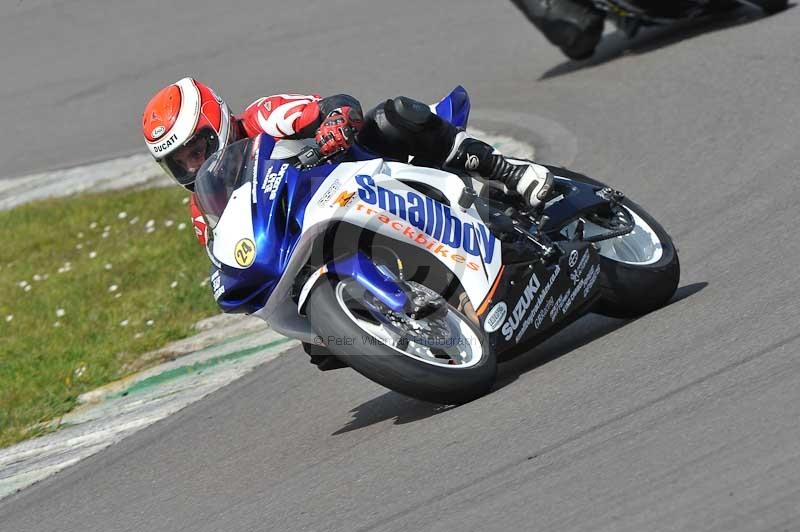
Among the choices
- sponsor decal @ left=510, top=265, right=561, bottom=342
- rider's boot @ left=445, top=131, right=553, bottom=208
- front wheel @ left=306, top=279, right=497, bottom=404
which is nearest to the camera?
front wheel @ left=306, top=279, right=497, bottom=404

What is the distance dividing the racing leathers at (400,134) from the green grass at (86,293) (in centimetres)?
241

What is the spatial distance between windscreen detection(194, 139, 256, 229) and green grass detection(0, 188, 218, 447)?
2472 mm

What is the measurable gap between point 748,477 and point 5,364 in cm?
585

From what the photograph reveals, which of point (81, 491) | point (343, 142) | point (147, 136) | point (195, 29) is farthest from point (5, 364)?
point (195, 29)

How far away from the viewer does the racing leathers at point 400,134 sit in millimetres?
5848

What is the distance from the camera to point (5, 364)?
8.46 m

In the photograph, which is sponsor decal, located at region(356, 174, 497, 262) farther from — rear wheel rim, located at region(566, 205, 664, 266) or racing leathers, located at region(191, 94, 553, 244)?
rear wheel rim, located at region(566, 205, 664, 266)

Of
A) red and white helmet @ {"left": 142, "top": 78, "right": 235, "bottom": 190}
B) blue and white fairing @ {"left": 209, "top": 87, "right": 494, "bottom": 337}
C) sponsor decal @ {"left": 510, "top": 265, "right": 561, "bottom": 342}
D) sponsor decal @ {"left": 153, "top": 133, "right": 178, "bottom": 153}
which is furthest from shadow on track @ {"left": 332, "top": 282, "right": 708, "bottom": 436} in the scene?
sponsor decal @ {"left": 153, "top": 133, "right": 178, "bottom": 153}

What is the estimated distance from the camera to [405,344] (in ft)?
17.2

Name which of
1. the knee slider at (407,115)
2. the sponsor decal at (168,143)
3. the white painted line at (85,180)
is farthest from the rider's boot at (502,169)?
the white painted line at (85,180)

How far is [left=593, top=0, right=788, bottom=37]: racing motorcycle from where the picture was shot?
11.3 metres

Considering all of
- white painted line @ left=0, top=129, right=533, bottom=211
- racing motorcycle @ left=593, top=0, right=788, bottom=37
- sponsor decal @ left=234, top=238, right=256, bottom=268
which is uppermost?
sponsor decal @ left=234, top=238, right=256, bottom=268

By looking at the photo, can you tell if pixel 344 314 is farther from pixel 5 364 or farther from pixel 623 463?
pixel 5 364

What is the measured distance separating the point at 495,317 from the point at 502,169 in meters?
0.88
